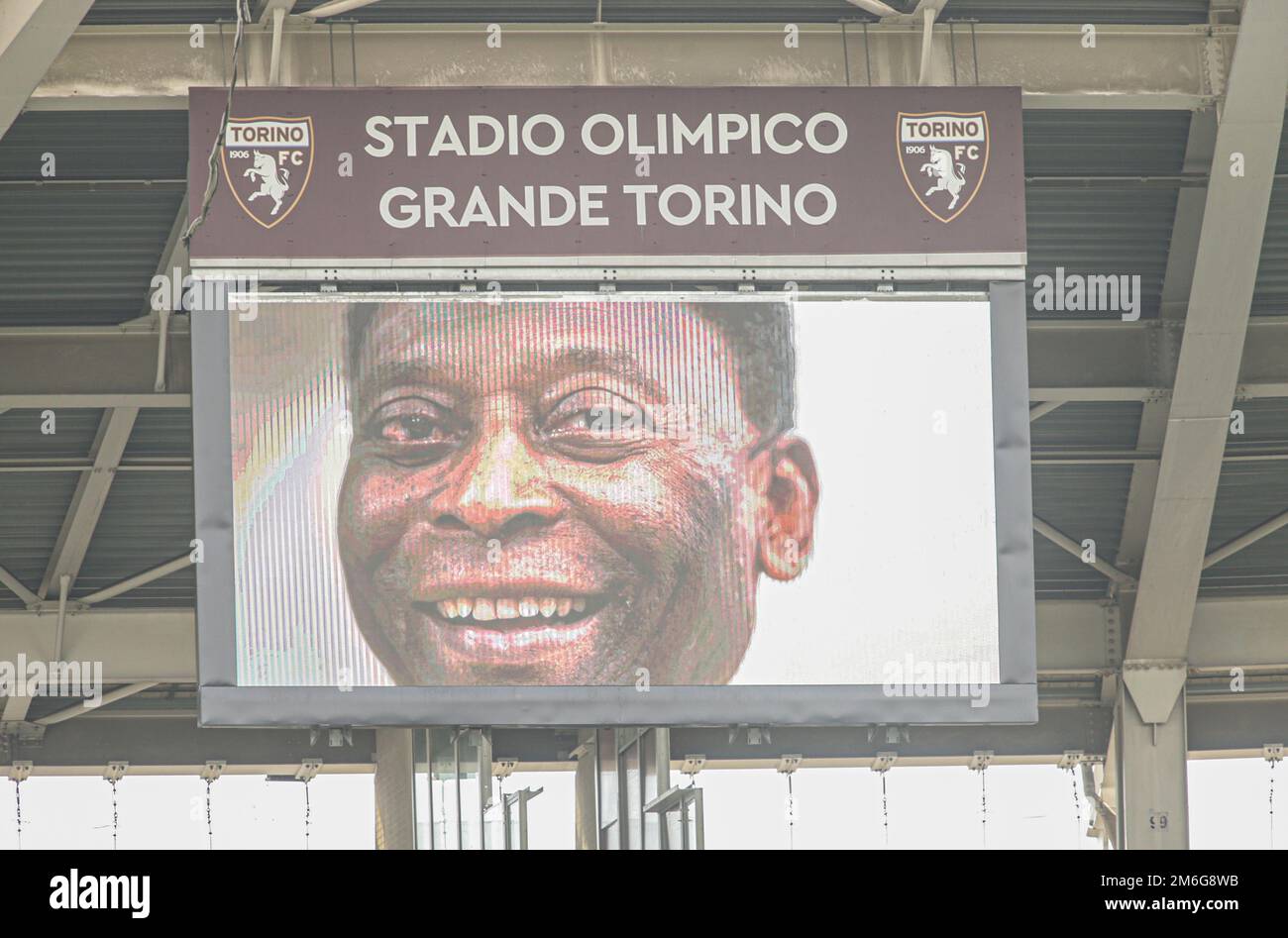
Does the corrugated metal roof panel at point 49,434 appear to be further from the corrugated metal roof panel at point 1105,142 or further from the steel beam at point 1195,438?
the steel beam at point 1195,438

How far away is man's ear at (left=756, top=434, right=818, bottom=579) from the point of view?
37.3 ft

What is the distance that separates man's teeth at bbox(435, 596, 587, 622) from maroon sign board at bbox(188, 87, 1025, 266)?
6.74 feet

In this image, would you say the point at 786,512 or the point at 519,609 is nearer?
the point at 519,609

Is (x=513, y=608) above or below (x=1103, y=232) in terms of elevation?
below

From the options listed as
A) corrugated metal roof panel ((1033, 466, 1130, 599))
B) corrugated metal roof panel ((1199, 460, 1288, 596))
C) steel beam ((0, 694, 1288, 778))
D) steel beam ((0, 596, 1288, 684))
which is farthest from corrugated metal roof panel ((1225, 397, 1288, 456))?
steel beam ((0, 694, 1288, 778))

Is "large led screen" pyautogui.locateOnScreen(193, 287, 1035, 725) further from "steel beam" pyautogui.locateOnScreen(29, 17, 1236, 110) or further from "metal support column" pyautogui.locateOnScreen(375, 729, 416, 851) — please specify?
"metal support column" pyautogui.locateOnScreen(375, 729, 416, 851)

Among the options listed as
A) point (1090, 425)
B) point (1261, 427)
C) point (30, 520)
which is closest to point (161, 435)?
point (30, 520)

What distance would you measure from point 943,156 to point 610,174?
2026 millimetres

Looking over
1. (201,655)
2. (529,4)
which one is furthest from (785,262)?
(201,655)

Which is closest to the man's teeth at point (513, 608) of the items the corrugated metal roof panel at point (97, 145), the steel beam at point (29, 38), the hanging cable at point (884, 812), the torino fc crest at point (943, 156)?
the torino fc crest at point (943, 156)

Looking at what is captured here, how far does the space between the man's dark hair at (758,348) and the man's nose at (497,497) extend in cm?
92

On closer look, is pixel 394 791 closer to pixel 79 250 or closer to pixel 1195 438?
pixel 79 250

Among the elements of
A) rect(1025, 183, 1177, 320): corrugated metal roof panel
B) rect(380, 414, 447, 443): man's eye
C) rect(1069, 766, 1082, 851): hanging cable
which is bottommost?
rect(1069, 766, 1082, 851): hanging cable

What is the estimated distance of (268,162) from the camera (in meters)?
11.7
